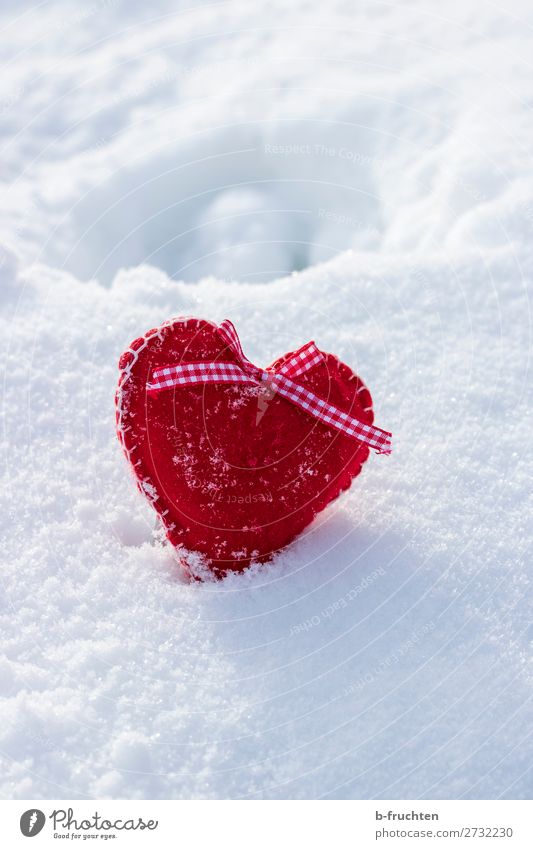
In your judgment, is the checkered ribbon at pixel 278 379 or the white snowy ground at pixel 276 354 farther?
the checkered ribbon at pixel 278 379

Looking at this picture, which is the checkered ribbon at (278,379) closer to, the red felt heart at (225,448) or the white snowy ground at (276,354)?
the red felt heart at (225,448)

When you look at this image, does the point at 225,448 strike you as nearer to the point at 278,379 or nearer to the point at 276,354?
the point at 278,379

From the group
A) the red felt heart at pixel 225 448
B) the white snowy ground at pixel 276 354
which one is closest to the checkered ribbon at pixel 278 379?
the red felt heart at pixel 225 448

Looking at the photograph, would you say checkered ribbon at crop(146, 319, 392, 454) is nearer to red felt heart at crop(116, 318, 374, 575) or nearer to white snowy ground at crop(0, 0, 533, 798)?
red felt heart at crop(116, 318, 374, 575)

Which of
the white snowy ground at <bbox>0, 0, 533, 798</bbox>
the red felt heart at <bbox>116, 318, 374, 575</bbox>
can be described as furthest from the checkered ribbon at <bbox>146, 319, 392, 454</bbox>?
the white snowy ground at <bbox>0, 0, 533, 798</bbox>

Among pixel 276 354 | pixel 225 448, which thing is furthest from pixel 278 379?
pixel 276 354

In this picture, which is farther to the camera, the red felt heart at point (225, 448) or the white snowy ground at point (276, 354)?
the red felt heart at point (225, 448)

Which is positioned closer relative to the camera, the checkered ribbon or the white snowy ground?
the white snowy ground
